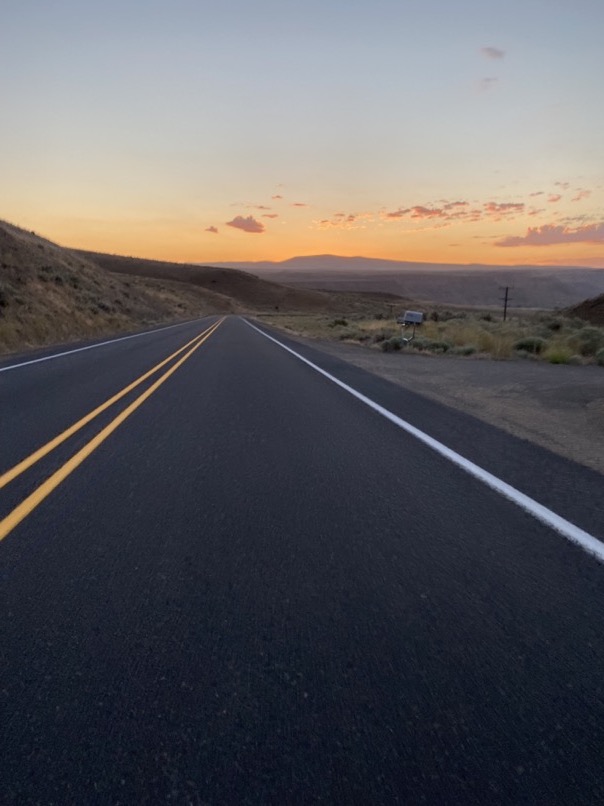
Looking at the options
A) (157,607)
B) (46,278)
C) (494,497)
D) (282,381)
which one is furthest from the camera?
(46,278)

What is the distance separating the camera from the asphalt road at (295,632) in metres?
2.40

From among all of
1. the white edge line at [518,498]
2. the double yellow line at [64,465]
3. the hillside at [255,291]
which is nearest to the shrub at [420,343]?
the double yellow line at [64,465]

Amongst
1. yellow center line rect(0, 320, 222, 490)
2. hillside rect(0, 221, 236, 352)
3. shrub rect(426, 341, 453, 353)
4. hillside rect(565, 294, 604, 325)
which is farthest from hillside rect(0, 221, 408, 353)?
hillside rect(565, 294, 604, 325)

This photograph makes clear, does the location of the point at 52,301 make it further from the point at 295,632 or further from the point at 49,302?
the point at 295,632

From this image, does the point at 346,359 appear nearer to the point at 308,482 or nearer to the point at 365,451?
the point at 365,451

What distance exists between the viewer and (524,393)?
→ 14133mm

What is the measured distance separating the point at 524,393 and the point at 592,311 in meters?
35.0

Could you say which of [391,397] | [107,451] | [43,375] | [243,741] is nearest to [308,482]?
[107,451]

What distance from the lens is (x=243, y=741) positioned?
2.54m

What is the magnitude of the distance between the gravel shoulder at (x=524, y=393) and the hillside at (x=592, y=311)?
24.1 m

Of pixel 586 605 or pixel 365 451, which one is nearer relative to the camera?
pixel 586 605

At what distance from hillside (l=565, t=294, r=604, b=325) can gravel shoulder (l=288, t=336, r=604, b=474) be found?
24.1 m

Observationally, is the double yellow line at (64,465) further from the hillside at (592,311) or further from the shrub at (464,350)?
the hillside at (592,311)

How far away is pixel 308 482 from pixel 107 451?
8.78 feet
